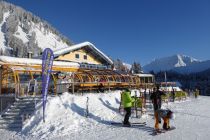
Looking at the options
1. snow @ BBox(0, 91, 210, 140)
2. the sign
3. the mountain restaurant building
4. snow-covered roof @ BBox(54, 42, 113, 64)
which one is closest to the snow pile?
snow @ BBox(0, 91, 210, 140)

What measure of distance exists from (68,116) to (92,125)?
1486mm

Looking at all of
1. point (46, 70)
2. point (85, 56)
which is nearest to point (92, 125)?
point (46, 70)

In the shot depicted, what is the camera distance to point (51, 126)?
1498 centimetres

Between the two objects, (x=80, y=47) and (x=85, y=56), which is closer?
(x=80, y=47)

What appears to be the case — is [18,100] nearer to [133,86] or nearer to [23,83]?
[23,83]

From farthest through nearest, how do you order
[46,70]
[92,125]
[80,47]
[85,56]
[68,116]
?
1. [85,56]
2. [80,47]
3. [46,70]
4. [68,116]
5. [92,125]

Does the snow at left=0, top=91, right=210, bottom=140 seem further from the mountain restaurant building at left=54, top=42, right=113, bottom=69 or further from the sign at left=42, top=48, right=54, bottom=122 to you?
the mountain restaurant building at left=54, top=42, right=113, bottom=69

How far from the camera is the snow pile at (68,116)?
14.7m

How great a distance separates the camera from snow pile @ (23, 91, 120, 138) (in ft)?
48.1

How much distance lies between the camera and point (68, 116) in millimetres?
16172

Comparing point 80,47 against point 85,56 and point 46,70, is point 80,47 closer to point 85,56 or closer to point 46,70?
point 85,56

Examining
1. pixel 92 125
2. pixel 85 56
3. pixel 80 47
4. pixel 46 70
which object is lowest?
pixel 92 125

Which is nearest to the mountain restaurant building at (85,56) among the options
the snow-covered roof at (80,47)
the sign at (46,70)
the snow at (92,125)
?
the snow-covered roof at (80,47)

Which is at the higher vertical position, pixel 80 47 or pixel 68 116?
pixel 80 47
